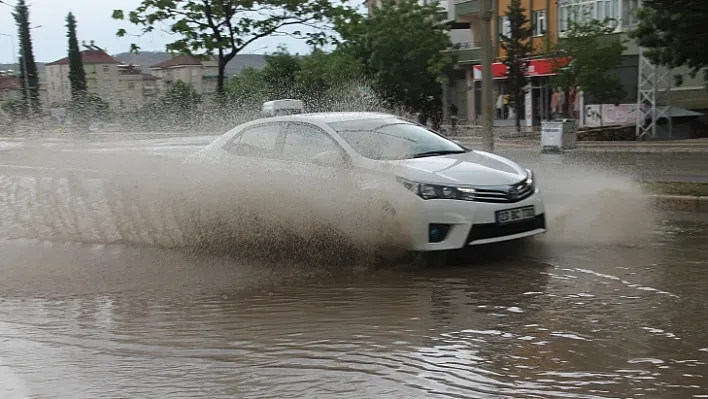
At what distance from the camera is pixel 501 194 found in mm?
7207

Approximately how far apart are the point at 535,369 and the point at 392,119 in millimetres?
4582

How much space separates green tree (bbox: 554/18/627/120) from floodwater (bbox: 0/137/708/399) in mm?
23428

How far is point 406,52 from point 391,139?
33982 millimetres

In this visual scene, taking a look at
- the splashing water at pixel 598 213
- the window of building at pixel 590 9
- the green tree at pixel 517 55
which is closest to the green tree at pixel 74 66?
the splashing water at pixel 598 213

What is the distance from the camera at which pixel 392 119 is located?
8.62 meters

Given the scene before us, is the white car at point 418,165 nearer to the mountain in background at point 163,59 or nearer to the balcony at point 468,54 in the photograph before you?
the mountain in background at point 163,59

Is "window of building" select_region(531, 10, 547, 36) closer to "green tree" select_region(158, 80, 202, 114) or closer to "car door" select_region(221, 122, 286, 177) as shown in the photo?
"green tree" select_region(158, 80, 202, 114)

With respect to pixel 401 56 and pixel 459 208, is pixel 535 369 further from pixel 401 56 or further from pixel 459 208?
pixel 401 56

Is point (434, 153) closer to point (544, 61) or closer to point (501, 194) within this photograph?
point (501, 194)

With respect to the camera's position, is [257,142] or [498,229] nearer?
[498,229]

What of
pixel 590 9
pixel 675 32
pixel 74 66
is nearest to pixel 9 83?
pixel 74 66

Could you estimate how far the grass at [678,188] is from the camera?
1099 centimetres

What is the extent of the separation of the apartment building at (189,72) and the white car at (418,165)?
819 cm

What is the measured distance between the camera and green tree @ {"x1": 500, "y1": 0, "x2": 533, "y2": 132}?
109 ft
